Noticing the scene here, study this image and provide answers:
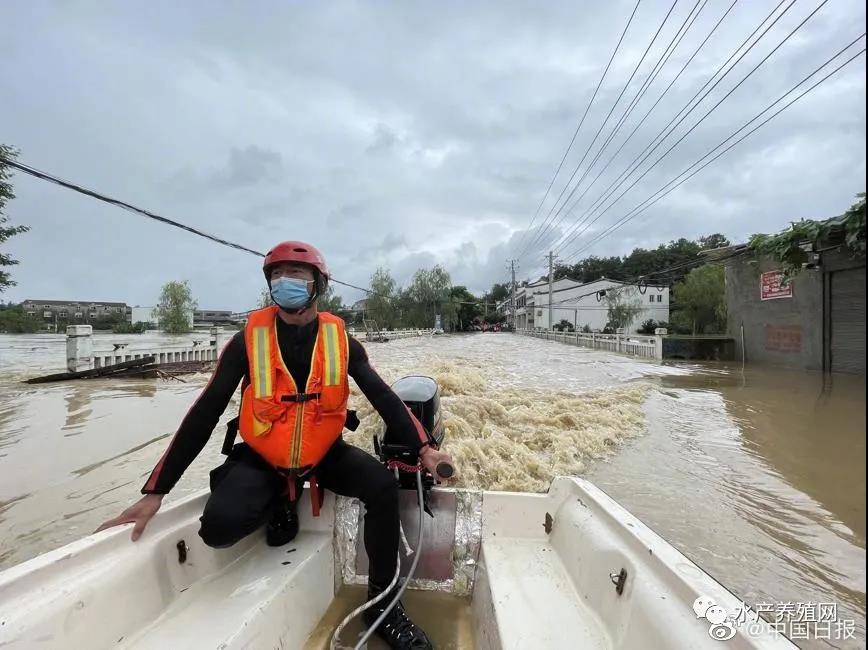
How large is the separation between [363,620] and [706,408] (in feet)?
21.9

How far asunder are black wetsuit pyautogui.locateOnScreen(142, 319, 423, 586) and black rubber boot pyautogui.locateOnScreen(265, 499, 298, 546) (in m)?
0.14

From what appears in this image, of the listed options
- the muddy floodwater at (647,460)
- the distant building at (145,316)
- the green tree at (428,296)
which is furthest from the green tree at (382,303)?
the muddy floodwater at (647,460)

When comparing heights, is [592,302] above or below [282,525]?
above

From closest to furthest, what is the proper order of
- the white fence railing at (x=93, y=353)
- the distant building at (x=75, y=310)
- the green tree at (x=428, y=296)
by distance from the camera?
the white fence railing at (x=93, y=353), the distant building at (x=75, y=310), the green tree at (x=428, y=296)

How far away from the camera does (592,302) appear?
5025cm

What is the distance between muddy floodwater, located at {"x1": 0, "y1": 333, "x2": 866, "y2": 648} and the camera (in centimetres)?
207

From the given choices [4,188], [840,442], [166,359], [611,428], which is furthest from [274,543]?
[166,359]

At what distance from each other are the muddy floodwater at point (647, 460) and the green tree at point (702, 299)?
17016 mm

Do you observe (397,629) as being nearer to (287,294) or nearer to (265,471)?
(265,471)

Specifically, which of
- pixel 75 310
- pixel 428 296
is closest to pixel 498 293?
pixel 428 296

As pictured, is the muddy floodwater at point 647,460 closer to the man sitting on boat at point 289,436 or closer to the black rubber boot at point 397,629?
the black rubber boot at point 397,629

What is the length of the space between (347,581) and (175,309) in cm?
4710

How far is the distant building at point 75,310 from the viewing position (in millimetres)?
35553

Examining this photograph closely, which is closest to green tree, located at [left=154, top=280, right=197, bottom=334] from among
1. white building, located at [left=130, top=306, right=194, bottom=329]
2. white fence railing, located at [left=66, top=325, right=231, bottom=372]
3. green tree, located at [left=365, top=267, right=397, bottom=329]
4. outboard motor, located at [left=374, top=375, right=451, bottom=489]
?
white building, located at [left=130, top=306, right=194, bottom=329]
